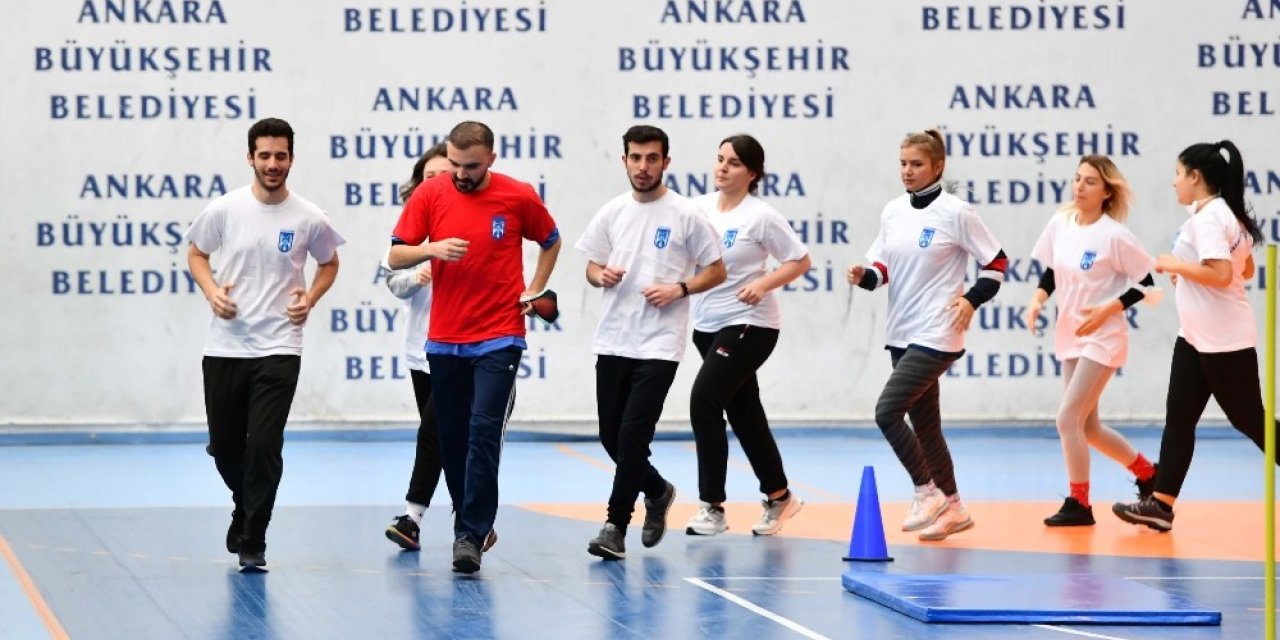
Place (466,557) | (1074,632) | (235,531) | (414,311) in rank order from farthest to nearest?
1. (414,311)
2. (235,531)
3. (466,557)
4. (1074,632)

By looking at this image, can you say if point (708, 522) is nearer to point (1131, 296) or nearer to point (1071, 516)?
point (1071, 516)

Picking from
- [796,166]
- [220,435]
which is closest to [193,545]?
[220,435]

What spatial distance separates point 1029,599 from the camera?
7.45 m

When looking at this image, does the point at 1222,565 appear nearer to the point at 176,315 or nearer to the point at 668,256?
the point at 668,256

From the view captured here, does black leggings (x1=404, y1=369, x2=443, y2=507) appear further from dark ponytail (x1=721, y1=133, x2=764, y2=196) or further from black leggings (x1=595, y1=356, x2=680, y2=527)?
dark ponytail (x1=721, y1=133, x2=764, y2=196)

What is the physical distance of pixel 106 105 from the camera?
14211 mm

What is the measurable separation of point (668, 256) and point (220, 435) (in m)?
2.09

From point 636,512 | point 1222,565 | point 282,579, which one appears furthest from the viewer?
point 636,512

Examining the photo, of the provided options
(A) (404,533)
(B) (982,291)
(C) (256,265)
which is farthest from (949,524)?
(C) (256,265)

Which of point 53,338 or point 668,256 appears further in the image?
point 53,338

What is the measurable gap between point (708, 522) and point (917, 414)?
1.14 meters

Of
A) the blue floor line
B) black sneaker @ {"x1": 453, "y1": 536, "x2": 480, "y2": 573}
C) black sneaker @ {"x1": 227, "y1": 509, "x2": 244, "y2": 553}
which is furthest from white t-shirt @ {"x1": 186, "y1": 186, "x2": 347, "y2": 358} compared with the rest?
the blue floor line

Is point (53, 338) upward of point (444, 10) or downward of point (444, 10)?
downward

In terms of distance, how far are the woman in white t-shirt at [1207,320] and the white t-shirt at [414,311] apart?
341 centimetres
